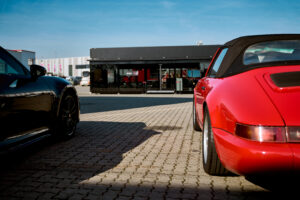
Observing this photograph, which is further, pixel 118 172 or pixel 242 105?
pixel 118 172

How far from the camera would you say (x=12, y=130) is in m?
3.41

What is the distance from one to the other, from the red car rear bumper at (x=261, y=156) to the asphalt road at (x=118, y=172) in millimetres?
609

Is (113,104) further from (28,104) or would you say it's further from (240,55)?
(240,55)

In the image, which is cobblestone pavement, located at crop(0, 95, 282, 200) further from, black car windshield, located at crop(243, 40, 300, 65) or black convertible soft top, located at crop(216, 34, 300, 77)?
black car windshield, located at crop(243, 40, 300, 65)


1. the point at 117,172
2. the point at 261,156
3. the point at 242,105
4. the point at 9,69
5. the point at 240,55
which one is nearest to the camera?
the point at 261,156

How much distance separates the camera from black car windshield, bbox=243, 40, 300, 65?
302cm

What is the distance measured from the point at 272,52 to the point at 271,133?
4.28ft

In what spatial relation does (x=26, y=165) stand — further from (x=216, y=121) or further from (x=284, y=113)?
(x=284, y=113)

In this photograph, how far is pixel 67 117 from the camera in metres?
5.27

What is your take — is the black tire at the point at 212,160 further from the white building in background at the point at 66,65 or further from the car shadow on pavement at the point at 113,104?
the white building in background at the point at 66,65

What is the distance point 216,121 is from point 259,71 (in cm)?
60

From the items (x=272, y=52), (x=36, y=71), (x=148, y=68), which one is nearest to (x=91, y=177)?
(x=36, y=71)

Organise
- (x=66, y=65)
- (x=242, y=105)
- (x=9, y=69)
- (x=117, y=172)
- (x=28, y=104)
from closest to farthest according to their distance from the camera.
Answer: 1. (x=242, y=105)
2. (x=117, y=172)
3. (x=9, y=69)
4. (x=28, y=104)
5. (x=66, y=65)

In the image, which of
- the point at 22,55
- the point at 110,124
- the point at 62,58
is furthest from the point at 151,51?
the point at 62,58
